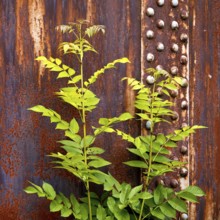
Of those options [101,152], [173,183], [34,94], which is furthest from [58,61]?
[173,183]

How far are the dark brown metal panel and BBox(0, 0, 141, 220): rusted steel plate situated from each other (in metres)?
0.39

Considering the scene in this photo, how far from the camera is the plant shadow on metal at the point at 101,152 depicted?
81.1 inches

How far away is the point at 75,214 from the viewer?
2.06 metres

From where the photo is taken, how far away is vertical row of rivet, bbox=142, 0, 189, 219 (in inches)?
93.4

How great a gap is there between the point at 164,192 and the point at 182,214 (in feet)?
0.98

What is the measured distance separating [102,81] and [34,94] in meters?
0.30

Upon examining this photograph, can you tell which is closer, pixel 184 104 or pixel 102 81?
pixel 102 81

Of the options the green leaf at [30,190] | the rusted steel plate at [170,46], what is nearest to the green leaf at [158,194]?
the rusted steel plate at [170,46]

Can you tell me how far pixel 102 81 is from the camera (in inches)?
91.1

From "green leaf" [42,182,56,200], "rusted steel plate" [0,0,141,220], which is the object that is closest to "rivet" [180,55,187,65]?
"rusted steel plate" [0,0,141,220]

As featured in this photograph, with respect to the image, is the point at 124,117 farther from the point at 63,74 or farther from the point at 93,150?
the point at 63,74

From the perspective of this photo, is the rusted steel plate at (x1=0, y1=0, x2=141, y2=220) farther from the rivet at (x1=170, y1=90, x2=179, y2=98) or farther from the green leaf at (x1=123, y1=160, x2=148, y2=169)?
the rivet at (x1=170, y1=90, x2=179, y2=98)

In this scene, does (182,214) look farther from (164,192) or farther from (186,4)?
(186,4)

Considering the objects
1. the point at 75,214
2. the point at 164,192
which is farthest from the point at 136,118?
the point at 75,214
